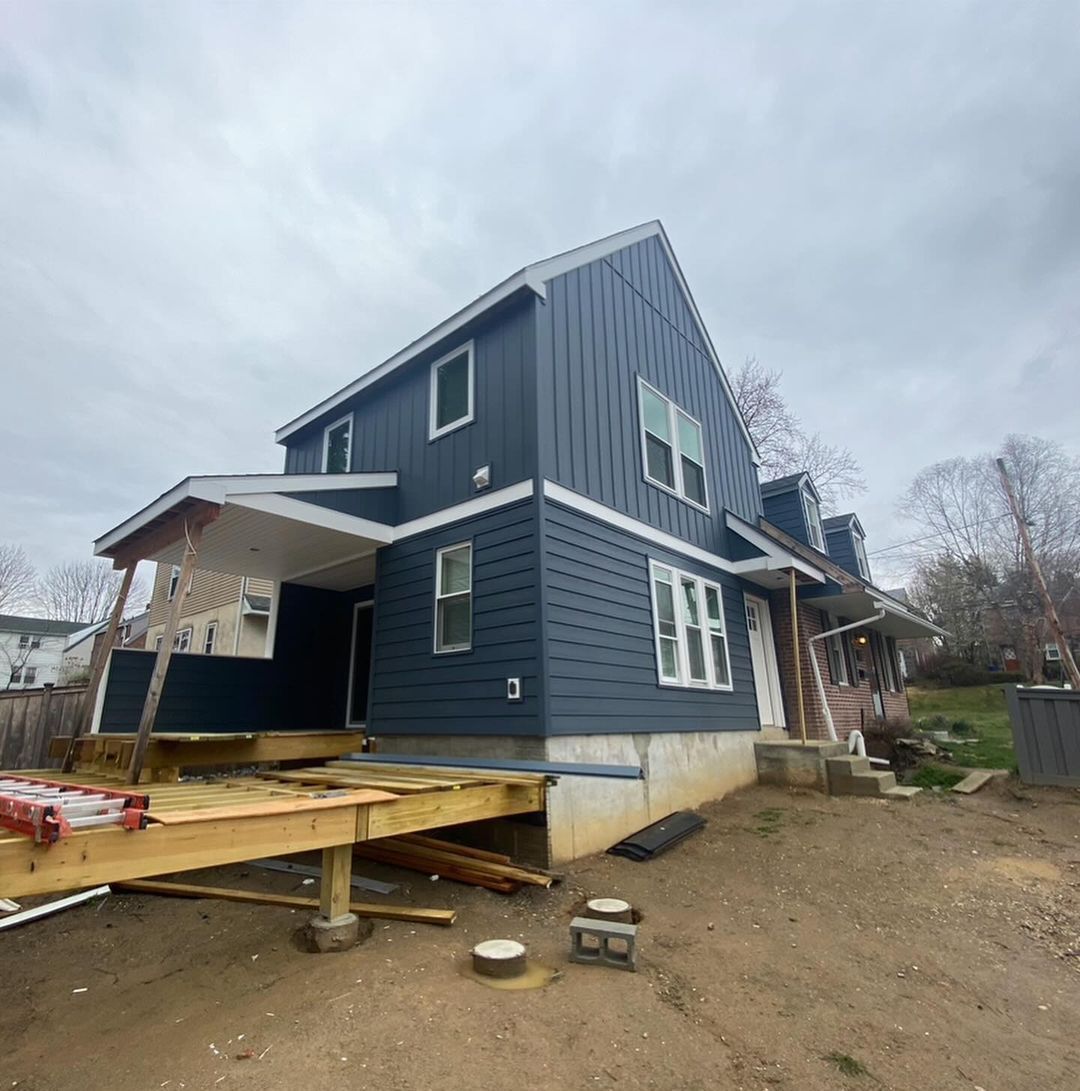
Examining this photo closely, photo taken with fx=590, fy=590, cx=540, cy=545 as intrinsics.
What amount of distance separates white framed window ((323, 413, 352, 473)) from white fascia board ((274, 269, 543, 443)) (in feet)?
0.94

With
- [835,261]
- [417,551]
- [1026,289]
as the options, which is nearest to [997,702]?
[1026,289]

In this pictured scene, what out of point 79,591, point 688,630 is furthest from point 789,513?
point 79,591

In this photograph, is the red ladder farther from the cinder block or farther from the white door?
the white door

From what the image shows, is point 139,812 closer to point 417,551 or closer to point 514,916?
point 514,916

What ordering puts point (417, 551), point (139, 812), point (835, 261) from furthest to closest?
point (835, 261) < point (417, 551) < point (139, 812)

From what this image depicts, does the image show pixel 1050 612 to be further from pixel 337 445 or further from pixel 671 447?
pixel 337 445

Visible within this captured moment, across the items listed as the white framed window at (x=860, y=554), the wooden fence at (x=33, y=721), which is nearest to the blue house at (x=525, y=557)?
the wooden fence at (x=33, y=721)

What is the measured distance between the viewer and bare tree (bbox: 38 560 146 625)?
39.5 meters

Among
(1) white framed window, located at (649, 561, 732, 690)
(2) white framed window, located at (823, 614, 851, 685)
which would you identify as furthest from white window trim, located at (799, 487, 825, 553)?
(1) white framed window, located at (649, 561, 732, 690)

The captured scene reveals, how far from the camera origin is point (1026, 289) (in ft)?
76.6

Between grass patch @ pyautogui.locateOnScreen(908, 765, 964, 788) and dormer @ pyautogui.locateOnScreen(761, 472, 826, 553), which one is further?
dormer @ pyautogui.locateOnScreen(761, 472, 826, 553)

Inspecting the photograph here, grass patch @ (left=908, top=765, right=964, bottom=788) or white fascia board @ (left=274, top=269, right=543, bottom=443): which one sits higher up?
white fascia board @ (left=274, top=269, right=543, bottom=443)

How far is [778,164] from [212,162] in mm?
12575

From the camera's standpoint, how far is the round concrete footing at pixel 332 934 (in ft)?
12.0
